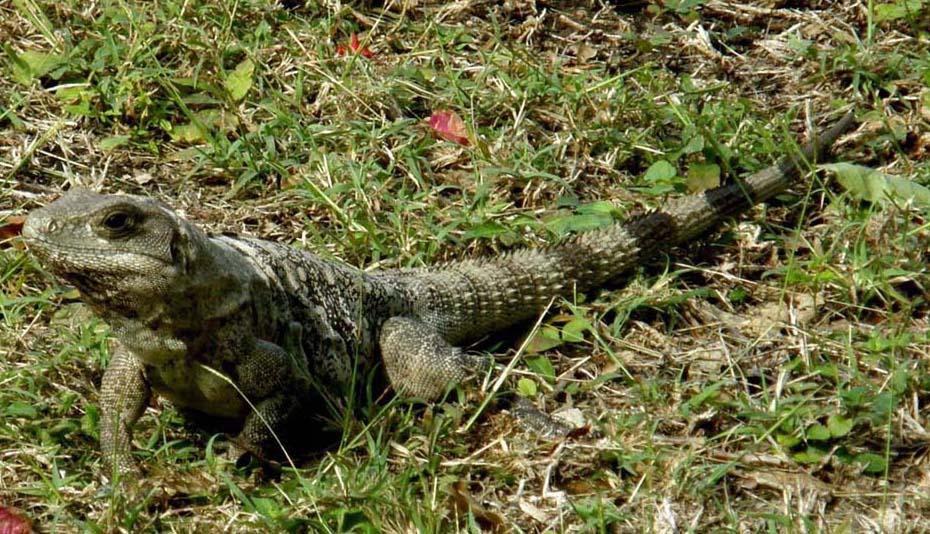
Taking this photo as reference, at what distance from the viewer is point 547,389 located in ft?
17.7

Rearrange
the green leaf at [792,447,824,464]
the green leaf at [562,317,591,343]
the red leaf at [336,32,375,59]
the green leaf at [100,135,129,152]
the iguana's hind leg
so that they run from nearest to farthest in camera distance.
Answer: the green leaf at [792,447,824,464]
the iguana's hind leg
the green leaf at [562,317,591,343]
the green leaf at [100,135,129,152]
the red leaf at [336,32,375,59]

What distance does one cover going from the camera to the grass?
184 inches

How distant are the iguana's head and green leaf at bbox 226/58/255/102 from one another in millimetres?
2432

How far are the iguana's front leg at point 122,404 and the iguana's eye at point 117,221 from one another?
0.64 metres

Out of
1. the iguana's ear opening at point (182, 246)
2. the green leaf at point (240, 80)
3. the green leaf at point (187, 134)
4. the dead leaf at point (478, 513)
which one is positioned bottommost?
the dead leaf at point (478, 513)

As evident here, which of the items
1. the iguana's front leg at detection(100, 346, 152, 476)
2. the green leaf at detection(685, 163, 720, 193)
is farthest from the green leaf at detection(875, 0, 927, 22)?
the iguana's front leg at detection(100, 346, 152, 476)

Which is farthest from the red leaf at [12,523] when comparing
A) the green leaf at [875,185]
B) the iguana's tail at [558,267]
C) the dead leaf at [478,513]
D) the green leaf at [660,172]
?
the green leaf at [875,185]

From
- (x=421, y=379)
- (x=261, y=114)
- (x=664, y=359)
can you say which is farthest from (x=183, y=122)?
(x=664, y=359)

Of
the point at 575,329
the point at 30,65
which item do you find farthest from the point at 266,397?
the point at 30,65

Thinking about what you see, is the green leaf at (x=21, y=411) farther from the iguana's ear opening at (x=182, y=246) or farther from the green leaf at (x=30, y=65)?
the green leaf at (x=30, y=65)

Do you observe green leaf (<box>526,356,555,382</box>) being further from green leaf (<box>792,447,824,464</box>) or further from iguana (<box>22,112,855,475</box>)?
green leaf (<box>792,447,824,464</box>)

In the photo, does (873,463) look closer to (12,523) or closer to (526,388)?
(526,388)

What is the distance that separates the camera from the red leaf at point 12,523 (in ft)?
14.5

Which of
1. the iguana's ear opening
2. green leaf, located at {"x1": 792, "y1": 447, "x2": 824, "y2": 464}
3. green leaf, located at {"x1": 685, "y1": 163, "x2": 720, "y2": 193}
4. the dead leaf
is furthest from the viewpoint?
green leaf, located at {"x1": 685, "y1": 163, "x2": 720, "y2": 193}
